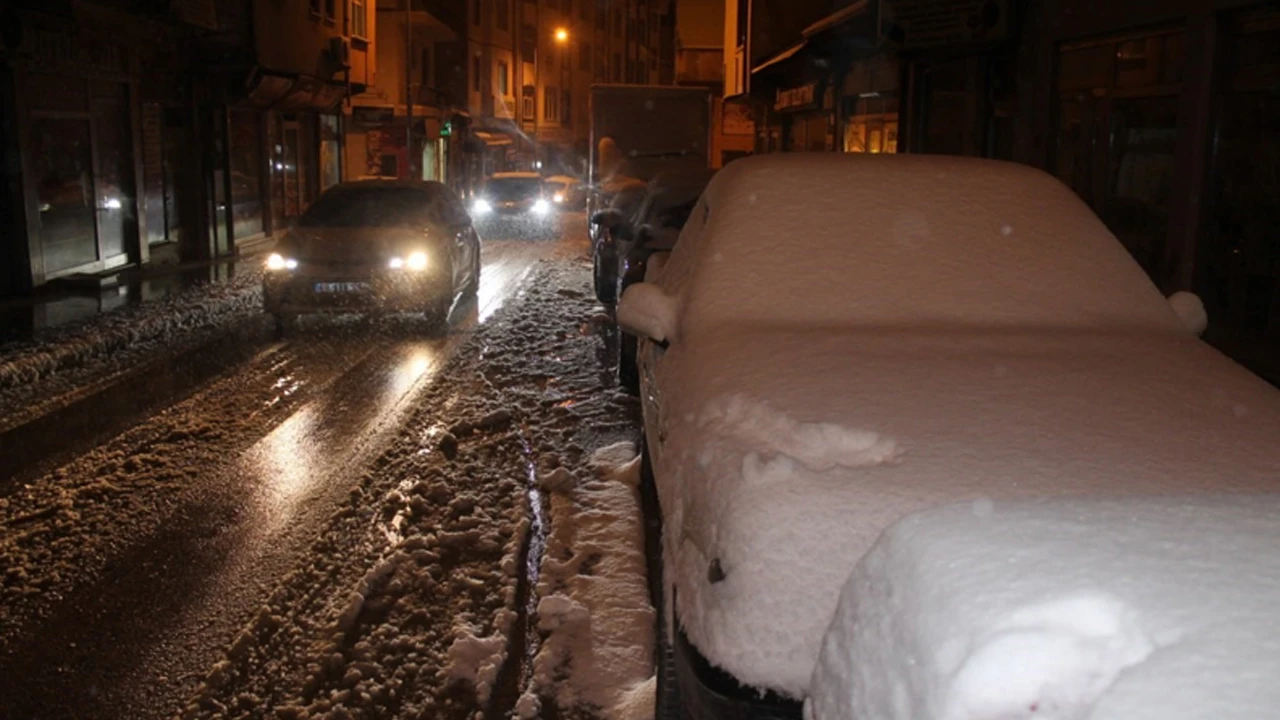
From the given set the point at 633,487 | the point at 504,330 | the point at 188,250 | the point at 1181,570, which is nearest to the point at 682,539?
the point at 1181,570

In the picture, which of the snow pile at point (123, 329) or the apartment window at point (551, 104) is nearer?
the snow pile at point (123, 329)

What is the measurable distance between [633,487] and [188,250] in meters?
16.9

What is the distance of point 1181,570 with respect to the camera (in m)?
1.88

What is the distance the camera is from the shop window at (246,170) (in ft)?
78.6

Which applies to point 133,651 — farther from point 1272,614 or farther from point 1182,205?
point 1182,205

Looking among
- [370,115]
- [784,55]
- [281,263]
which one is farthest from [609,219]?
[370,115]

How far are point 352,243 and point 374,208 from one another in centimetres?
117

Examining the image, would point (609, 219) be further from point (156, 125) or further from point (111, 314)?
point (156, 125)

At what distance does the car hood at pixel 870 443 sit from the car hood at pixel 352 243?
8.62 m

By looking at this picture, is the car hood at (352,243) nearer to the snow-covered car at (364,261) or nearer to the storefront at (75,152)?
the snow-covered car at (364,261)

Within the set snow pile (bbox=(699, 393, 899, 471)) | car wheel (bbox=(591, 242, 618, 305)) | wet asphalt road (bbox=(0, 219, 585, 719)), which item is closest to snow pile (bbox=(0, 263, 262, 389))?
wet asphalt road (bbox=(0, 219, 585, 719))

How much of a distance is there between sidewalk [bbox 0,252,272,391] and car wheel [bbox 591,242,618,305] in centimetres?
432

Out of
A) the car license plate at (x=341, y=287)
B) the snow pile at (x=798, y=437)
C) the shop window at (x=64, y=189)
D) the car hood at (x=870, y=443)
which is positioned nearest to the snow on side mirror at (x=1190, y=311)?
the car hood at (x=870, y=443)

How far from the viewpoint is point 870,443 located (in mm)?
3170
